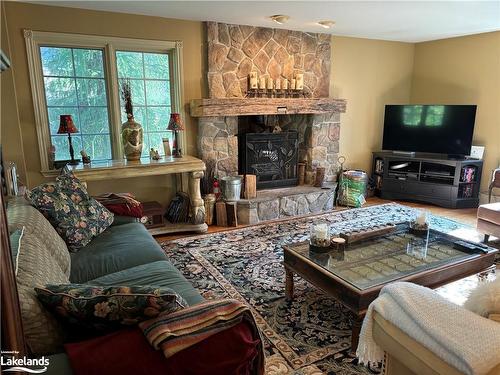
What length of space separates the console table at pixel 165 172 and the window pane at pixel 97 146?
21cm

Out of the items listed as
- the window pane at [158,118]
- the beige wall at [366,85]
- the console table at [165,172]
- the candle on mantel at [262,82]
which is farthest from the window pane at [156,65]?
the beige wall at [366,85]

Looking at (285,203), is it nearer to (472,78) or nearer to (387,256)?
(387,256)

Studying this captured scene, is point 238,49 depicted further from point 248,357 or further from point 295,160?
point 248,357

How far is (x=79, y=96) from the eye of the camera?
3779mm

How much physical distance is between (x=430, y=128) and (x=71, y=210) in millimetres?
4722

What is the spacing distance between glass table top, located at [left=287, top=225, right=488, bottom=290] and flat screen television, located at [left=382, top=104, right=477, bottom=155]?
108 inches

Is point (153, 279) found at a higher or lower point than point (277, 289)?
higher

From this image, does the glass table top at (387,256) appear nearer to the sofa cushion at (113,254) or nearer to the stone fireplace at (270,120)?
the sofa cushion at (113,254)

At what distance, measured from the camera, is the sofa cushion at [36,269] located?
1.12 m

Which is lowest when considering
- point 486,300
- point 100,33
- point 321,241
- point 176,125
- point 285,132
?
point 321,241

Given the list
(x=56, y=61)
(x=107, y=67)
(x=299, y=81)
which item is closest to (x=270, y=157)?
(x=299, y=81)

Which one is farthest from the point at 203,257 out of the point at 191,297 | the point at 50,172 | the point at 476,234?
the point at 476,234

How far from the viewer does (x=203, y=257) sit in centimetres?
325

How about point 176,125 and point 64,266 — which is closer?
point 64,266
